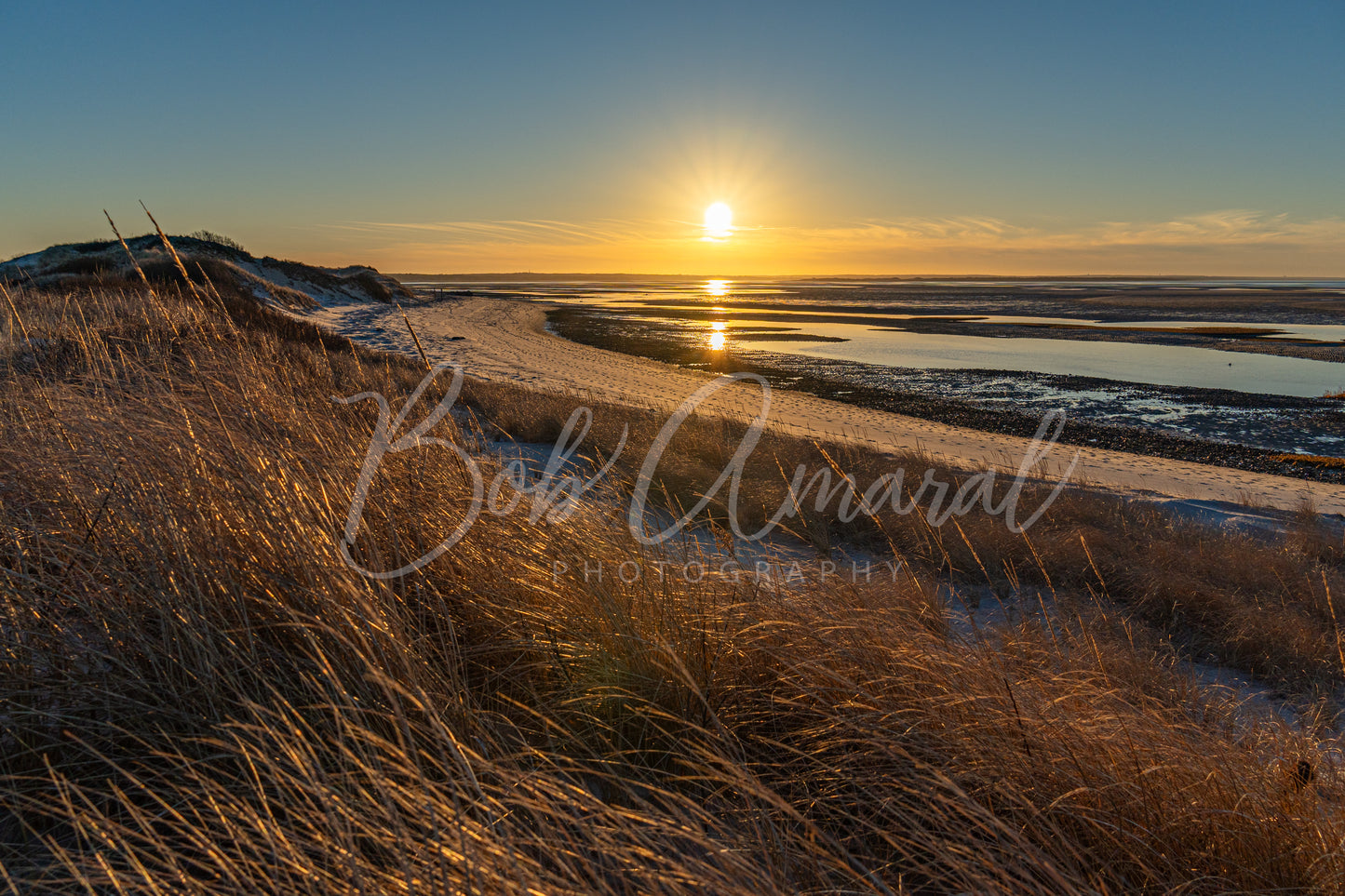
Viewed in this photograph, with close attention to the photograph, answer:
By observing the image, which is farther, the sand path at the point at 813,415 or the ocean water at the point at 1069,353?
the ocean water at the point at 1069,353

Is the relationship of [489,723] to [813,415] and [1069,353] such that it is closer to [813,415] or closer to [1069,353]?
[813,415]

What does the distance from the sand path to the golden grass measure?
32.1 ft

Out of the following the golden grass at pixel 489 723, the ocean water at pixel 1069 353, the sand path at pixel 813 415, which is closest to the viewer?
the golden grass at pixel 489 723

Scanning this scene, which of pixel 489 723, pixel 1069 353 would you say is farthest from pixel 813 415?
pixel 1069 353

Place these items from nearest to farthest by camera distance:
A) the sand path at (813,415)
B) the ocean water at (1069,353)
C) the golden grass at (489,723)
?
the golden grass at (489,723) → the sand path at (813,415) → the ocean water at (1069,353)

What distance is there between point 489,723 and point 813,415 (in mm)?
16213

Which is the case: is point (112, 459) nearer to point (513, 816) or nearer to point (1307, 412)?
point (513, 816)

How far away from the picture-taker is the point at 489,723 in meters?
1.95

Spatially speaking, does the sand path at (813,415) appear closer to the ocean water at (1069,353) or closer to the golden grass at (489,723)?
the ocean water at (1069,353)

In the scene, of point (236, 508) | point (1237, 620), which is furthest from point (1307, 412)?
point (236, 508)

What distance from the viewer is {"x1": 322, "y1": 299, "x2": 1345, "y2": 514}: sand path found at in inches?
455

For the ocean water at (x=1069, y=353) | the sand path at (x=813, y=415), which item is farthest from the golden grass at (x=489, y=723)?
the ocean water at (x=1069, y=353)

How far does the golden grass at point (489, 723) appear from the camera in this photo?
162 centimetres

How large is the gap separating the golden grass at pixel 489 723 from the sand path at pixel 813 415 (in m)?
9.78
